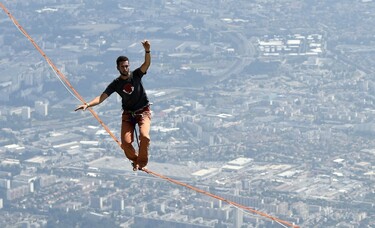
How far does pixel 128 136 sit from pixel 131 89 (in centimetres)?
70

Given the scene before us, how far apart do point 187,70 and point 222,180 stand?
32.7 m

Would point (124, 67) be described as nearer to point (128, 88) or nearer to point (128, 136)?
point (128, 88)

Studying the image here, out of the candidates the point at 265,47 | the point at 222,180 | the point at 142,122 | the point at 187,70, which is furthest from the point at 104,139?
the point at 142,122

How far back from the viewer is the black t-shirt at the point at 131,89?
1470 centimetres

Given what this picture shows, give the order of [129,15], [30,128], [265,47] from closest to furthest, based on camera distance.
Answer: [30,128] → [265,47] → [129,15]

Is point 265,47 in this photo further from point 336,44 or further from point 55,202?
point 55,202

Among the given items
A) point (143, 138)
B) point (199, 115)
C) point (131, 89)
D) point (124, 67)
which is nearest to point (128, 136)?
point (143, 138)

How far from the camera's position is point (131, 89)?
1477cm

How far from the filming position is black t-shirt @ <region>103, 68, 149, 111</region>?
14.7 m

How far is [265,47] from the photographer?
331 ft

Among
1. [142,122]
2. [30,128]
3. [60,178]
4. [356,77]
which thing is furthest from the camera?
[356,77]

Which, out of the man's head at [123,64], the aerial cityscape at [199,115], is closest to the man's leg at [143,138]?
the man's head at [123,64]

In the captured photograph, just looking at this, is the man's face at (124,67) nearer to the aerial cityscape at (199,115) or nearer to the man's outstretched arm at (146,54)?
the man's outstretched arm at (146,54)

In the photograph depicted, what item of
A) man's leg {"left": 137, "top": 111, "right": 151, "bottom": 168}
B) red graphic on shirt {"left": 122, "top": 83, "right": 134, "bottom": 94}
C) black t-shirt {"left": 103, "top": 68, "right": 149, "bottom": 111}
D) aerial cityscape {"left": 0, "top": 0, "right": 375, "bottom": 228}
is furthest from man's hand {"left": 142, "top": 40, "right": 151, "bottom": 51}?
aerial cityscape {"left": 0, "top": 0, "right": 375, "bottom": 228}
